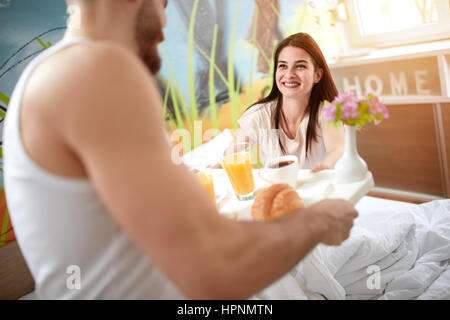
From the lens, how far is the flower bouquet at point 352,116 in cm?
90

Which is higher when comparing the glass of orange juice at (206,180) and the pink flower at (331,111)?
the pink flower at (331,111)

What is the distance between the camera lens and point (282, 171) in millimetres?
989

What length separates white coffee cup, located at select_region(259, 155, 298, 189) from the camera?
3.25 feet

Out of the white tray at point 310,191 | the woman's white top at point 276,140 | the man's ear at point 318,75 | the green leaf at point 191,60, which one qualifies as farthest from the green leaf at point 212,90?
the white tray at point 310,191

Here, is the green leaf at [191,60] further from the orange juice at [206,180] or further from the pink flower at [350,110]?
the pink flower at [350,110]

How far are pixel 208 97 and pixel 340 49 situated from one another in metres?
1.28

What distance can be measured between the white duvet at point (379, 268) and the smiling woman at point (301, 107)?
42 centimetres

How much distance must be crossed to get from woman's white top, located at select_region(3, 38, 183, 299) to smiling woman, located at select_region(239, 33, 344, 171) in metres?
1.01

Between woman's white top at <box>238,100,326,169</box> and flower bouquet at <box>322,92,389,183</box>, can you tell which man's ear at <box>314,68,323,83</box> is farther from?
flower bouquet at <box>322,92,389,183</box>

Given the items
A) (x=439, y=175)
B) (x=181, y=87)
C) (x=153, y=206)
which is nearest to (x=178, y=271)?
(x=153, y=206)

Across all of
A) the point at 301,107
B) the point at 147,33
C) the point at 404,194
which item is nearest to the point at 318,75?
the point at 301,107

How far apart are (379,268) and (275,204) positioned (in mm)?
461

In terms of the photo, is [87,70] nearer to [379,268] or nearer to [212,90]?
[379,268]

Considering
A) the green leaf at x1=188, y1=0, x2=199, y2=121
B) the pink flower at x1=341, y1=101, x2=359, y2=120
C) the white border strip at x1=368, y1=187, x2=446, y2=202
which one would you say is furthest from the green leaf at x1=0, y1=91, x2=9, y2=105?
the white border strip at x1=368, y1=187, x2=446, y2=202
